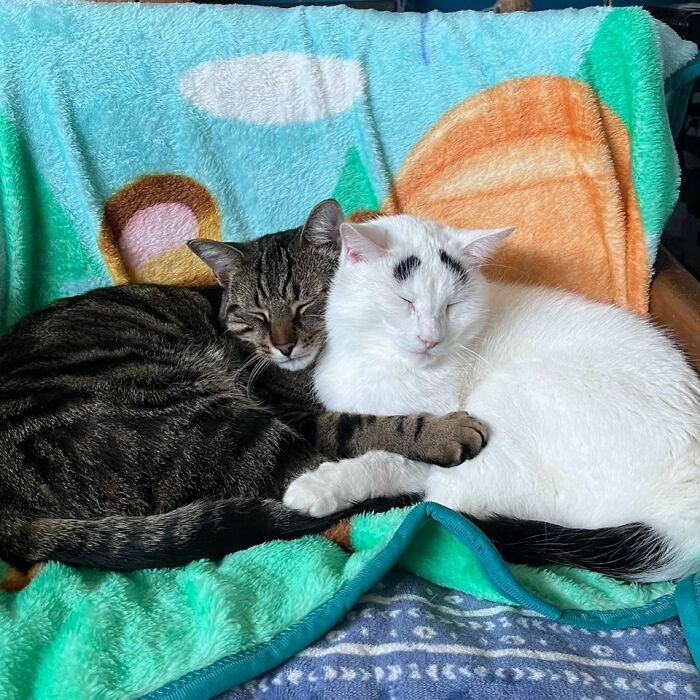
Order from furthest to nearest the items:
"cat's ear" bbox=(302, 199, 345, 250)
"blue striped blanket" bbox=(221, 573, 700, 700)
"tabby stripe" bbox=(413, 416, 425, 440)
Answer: "cat's ear" bbox=(302, 199, 345, 250)
"tabby stripe" bbox=(413, 416, 425, 440)
"blue striped blanket" bbox=(221, 573, 700, 700)

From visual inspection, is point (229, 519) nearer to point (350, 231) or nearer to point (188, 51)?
point (350, 231)

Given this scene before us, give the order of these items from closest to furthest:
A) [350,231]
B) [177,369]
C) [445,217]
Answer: [350,231], [177,369], [445,217]

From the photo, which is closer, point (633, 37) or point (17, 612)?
point (17, 612)

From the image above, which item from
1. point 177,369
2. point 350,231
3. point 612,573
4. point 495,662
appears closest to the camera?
point 495,662

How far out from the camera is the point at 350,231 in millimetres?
1074

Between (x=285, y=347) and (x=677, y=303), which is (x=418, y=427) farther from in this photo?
(x=677, y=303)

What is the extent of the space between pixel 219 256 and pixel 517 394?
2.23 feet

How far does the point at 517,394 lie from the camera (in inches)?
43.8

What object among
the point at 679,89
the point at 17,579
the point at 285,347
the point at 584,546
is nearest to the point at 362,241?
the point at 285,347

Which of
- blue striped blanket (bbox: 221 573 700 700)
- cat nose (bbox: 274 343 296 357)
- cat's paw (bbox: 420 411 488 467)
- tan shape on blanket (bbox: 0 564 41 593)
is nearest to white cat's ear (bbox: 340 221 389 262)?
cat nose (bbox: 274 343 296 357)

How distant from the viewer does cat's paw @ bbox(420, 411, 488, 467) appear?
1.09 m

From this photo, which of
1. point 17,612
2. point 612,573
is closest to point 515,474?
point 612,573

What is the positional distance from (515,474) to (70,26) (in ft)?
4.35

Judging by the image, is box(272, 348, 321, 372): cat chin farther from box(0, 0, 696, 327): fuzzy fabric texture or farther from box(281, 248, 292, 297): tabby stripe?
box(0, 0, 696, 327): fuzzy fabric texture
